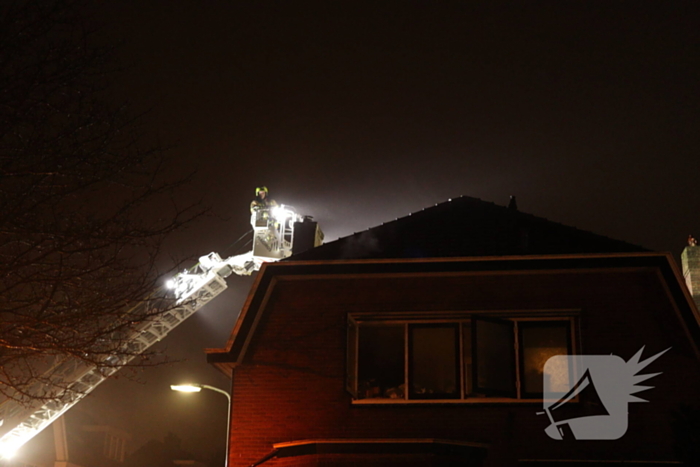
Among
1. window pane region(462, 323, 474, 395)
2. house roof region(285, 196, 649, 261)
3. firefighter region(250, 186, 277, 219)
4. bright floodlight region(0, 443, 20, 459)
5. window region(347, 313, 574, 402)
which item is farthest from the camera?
firefighter region(250, 186, 277, 219)

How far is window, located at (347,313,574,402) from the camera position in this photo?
1305 centimetres

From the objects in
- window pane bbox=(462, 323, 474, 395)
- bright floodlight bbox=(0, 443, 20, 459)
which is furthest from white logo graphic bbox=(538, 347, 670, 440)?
bright floodlight bbox=(0, 443, 20, 459)

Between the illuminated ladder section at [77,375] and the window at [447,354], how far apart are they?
24.8 ft

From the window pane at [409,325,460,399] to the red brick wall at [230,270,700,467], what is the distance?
1.13ft

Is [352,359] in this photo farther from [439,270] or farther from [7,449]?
[7,449]

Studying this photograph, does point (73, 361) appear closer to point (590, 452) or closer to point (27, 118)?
point (27, 118)

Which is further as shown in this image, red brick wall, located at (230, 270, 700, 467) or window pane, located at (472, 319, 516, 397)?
red brick wall, located at (230, 270, 700, 467)

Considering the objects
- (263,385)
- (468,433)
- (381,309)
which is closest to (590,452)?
(468,433)

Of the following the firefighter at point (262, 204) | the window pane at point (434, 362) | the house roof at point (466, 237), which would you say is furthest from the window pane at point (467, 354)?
the firefighter at point (262, 204)

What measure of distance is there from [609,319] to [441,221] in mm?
3676

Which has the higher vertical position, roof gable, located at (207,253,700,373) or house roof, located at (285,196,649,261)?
house roof, located at (285,196,649,261)

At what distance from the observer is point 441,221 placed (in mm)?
14727

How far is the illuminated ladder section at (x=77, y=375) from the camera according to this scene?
2294 cm

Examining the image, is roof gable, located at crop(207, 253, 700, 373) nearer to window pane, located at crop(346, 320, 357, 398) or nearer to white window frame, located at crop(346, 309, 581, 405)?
white window frame, located at crop(346, 309, 581, 405)
